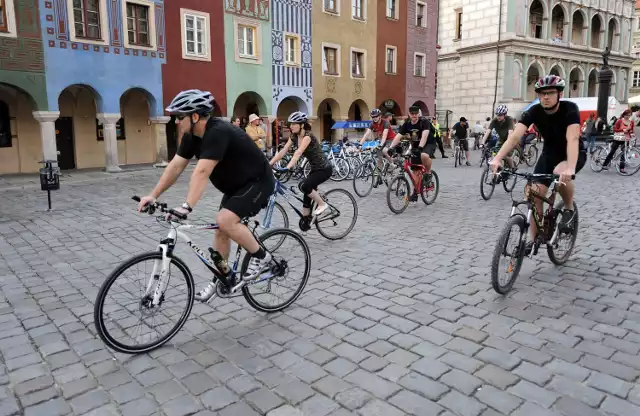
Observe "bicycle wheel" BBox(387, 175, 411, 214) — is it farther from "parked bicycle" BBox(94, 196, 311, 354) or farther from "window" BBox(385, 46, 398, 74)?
"window" BBox(385, 46, 398, 74)

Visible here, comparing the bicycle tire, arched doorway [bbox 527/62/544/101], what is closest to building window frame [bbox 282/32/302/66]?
the bicycle tire

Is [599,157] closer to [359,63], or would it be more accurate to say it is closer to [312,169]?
[312,169]

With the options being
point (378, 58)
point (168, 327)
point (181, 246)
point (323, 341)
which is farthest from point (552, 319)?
point (378, 58)

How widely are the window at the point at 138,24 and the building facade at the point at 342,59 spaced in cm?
849

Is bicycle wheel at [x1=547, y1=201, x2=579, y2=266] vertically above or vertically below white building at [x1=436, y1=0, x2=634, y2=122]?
below

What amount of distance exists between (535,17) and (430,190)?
36.1m

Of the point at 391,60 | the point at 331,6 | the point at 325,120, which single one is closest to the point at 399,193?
the point at 331,6

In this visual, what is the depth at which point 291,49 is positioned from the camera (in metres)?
23.9

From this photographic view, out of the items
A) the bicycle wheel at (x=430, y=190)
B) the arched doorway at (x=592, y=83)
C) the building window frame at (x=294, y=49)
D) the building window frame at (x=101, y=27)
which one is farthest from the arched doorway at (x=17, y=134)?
the arched doorway at (x=592, y=83)

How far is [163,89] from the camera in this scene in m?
19.5

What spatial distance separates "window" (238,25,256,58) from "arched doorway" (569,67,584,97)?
106 ft

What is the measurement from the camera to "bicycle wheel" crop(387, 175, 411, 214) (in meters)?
9.23

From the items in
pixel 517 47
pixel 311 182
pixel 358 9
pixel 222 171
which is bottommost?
pixel 311 182

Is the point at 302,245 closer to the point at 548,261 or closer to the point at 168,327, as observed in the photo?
the point at 168,327
